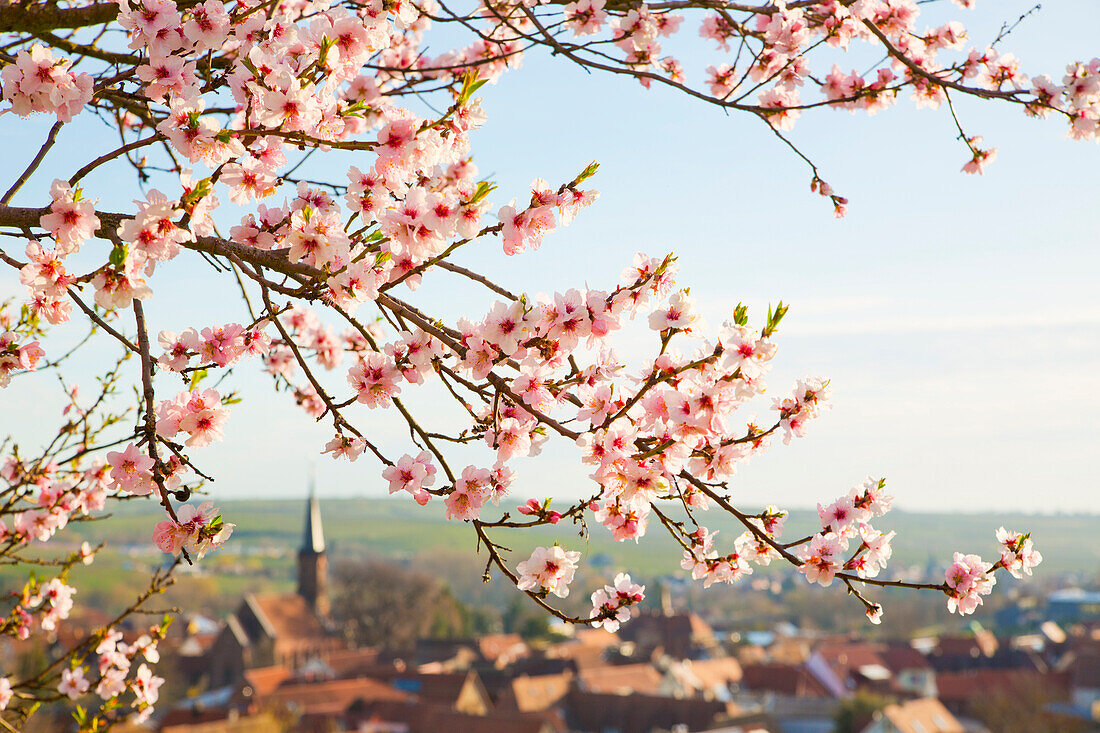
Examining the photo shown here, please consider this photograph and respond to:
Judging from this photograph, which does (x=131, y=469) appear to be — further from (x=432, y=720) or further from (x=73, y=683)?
(x=432, y=720)

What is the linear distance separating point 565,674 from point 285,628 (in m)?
32.0

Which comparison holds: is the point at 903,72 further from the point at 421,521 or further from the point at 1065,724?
the point at 421,521

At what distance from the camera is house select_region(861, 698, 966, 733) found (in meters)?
28.9

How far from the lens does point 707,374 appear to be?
240 centimetres

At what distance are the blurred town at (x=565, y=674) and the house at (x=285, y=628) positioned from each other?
0.41ft

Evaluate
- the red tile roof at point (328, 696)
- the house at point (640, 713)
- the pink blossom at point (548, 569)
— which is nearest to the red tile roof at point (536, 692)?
Result: the house at point (640, 713)

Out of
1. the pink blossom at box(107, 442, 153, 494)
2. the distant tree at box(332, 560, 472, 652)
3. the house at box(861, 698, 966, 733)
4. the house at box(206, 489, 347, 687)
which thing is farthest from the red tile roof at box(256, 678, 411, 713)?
the pink blossom at box(107, 442, 153, 494)

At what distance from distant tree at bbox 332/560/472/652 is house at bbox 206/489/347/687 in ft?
7.99

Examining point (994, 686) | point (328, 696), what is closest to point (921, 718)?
point (994, 686)

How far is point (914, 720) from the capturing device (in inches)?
1185

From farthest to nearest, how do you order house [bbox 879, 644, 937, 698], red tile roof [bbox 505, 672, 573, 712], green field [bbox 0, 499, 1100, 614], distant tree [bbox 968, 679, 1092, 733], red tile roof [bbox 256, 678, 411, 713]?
green field [bbox 0, 499, 1100, 614], house [bbox 879, 644, 937, 698], red tile roof [bbox 505, 672, 573, 712], red tile roof [bbox 256, 678, 411, 713], distant tree [bbox 968, 679, 1092, 733]

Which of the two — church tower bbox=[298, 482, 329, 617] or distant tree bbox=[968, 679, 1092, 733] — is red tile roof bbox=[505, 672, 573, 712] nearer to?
distant tree bbox=[968, 679, 1092, 733]

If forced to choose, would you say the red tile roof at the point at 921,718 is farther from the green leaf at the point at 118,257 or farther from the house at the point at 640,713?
the green leaf at the point at 118,257

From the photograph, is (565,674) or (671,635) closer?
(565,674)
